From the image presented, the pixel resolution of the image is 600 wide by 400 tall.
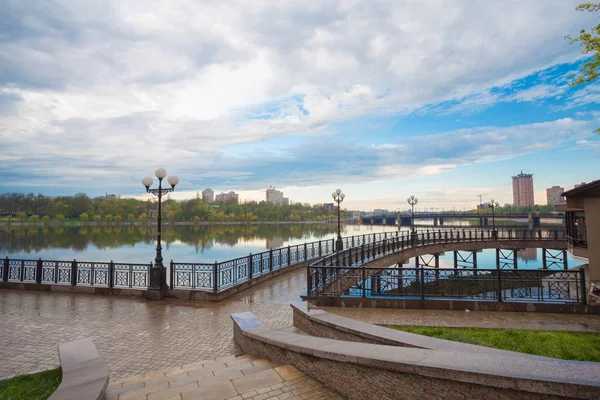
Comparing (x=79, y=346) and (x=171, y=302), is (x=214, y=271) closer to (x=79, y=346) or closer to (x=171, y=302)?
(x=171, y=302)

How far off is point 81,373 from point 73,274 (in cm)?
994

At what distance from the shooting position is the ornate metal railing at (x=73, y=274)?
1263cm

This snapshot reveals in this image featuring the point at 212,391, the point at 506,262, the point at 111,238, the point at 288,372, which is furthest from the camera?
the point at 111,238

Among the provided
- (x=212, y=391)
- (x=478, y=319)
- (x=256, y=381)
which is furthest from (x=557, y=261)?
(x=212, y=391)

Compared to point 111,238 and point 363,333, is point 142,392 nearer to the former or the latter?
point 363,333

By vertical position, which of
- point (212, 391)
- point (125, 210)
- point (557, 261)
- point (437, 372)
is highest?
point (125, 210)

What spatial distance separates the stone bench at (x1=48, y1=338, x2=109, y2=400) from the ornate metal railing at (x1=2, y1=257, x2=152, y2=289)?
24.7 ft

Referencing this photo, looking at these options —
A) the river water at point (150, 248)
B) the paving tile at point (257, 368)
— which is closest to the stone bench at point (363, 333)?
the paving tile at point (257, 368)

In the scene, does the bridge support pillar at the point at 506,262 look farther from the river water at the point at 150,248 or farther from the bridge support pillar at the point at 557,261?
the bridge support pillar at the point at 557,261

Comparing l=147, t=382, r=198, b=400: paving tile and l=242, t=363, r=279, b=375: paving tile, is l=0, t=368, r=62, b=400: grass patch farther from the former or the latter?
l=242, t=363, r=279, b=375: paving tile

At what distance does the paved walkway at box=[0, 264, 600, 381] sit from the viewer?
6.35 meters

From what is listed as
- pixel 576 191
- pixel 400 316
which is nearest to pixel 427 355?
pixel 400 316

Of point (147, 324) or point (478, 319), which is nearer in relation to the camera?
point (478, 319)

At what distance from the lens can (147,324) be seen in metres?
8.60
